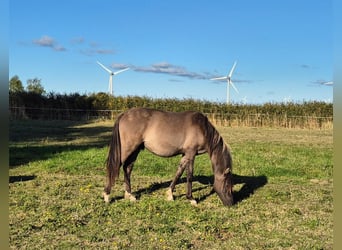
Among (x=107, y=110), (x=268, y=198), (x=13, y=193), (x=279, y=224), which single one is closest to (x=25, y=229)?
(x=13, y=193)

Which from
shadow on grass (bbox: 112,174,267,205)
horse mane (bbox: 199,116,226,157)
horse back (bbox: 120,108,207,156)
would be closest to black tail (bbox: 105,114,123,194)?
horse back (bbox: 120,108,207,156)

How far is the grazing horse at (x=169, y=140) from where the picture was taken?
7.67 meters

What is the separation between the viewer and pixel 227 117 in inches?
1465

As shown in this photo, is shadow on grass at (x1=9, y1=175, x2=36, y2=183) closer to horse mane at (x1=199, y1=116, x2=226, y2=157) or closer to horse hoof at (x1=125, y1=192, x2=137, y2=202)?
horse hoof at (x1=125, y1=192, x2=137, y2=202)

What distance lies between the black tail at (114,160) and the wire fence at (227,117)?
29.0m

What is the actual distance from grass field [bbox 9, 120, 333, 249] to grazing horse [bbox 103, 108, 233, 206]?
76 centimetres

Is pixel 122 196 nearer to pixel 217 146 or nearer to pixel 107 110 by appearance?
pixel 217 146

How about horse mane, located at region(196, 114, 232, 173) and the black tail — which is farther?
horse mane, located at region(196, 114, 232, 173)

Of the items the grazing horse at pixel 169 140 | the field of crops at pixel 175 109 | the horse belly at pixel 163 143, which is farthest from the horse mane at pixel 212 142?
the field of crops at pixel 175 109

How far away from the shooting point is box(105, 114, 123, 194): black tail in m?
7.44

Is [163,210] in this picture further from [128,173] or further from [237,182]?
[237,182]

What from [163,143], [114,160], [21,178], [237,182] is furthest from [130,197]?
[21,178]

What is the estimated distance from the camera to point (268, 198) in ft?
26.2

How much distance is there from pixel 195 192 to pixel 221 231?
2786 mm
